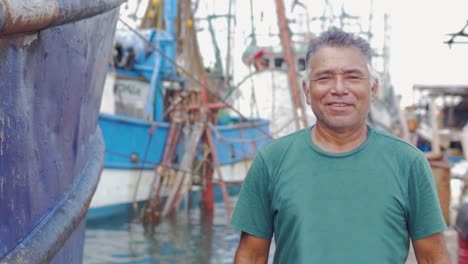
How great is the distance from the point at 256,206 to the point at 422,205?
1.54 feet

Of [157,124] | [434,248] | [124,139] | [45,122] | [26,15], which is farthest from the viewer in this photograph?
[124,139]

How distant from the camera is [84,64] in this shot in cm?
299

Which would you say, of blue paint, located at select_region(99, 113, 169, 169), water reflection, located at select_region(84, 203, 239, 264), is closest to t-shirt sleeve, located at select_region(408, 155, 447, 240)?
water reflection, located at select_region(84, 203, 239, 264)

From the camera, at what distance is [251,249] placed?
7.15 feet

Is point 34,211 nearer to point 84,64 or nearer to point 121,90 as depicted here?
point 84,64

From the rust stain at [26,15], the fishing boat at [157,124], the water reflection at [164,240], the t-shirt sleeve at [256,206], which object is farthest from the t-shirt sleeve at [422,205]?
the fishing boat at [157,124]

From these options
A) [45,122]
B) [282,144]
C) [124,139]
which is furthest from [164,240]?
[282,144]

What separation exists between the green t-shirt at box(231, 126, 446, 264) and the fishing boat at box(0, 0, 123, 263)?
0.77 meters

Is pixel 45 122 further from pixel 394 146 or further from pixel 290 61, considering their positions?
pixel 290 61

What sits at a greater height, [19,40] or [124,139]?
[19,40]

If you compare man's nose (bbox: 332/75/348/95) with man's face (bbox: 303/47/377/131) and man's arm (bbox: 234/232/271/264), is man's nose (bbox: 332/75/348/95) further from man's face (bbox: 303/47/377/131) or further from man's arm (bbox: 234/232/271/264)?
man's arm (bbox: 234/232/271/264)

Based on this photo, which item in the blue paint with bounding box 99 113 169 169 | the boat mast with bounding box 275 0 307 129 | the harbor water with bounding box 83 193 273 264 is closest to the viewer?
the harbor water with bounding box 83 193 273 264

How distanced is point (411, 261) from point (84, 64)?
4.25m

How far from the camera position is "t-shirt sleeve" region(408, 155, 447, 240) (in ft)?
6.61
